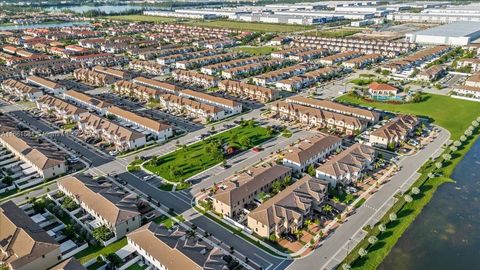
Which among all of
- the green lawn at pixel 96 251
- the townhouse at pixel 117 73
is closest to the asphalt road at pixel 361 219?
the green lawn at pixel 96 251

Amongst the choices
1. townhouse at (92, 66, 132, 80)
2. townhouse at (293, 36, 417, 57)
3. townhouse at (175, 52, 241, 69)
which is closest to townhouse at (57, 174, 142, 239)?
townhouse at (92, 66, 132, 80)

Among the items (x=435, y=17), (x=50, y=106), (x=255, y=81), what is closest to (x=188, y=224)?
(x=50, y=106)

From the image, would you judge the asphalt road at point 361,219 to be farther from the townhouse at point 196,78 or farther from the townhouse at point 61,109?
the townhouse at point 196,78

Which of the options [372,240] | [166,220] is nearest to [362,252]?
[372,240]

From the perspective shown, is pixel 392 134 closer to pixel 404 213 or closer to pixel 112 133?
pixel 404 213

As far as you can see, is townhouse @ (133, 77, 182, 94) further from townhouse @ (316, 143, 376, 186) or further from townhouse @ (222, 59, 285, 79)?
townhouse @ (316, 143, 376, 186)

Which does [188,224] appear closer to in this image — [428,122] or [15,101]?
[428,122]
